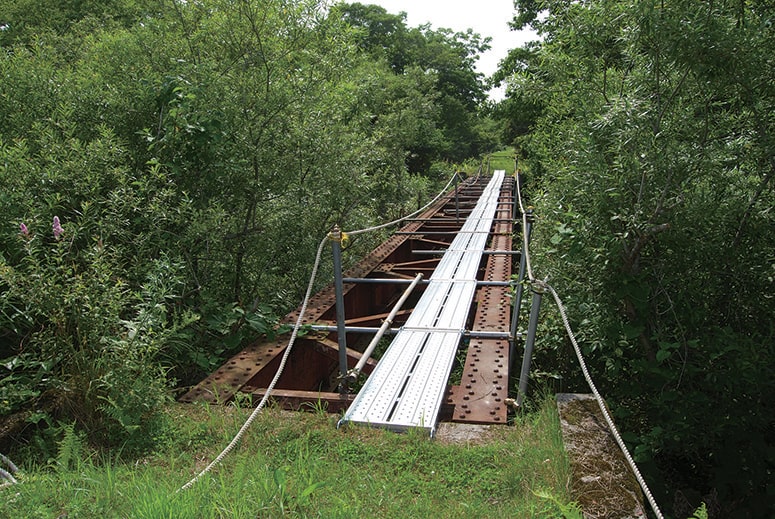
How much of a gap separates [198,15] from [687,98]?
14.8ft

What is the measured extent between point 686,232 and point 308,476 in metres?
2.63

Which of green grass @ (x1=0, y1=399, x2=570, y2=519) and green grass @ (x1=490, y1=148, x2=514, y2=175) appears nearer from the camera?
green grass @ (x1=0, y1=399, x2=570, y2=519)

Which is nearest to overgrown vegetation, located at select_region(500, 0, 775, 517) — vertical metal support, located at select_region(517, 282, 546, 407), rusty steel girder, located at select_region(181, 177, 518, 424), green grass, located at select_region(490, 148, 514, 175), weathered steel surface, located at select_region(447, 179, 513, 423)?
vertical metal support, located at select_region(517, 282, 546, 407)

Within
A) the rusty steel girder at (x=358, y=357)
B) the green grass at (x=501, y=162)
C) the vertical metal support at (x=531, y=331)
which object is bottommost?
the rusty steel girder at (x=358, y=357)

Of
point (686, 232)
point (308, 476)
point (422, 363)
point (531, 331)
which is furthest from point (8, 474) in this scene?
point (686, 232)

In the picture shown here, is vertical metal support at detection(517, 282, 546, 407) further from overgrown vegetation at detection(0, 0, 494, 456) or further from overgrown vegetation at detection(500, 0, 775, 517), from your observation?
overgrown vegetation at detection(0, 0, 494, 456)

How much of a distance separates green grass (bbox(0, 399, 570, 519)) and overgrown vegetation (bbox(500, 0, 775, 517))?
92cm

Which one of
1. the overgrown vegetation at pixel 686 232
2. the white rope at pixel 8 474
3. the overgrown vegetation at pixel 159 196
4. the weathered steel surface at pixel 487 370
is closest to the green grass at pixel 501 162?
the overgrown vegetation at pixel 159 196

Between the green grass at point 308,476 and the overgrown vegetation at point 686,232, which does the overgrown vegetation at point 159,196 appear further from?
the overgrown vegetation at point 686,232

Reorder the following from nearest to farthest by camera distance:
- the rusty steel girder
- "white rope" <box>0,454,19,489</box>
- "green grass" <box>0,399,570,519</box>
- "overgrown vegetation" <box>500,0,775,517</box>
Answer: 1. "green grass" <box>0,399,570,519</box>
2. "white rope" <box>0,454,19,489</box>
3. "overgrown vegetation" <box>500,0,775,517</box>
4. the rusty steel girder

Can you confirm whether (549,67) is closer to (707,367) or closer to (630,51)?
(630,51)

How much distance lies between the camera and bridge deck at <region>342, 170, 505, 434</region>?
10.3ft

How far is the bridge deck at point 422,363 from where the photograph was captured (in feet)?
10.3

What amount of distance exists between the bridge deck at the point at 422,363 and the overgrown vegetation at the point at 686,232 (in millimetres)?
1053
